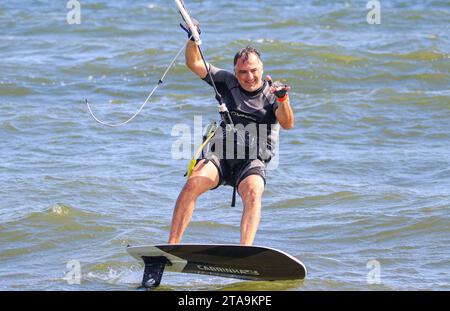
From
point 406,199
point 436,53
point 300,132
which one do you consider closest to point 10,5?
point 436,53

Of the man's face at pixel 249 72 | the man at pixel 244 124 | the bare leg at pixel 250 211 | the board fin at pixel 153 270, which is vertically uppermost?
the man's face at pixel 249 72

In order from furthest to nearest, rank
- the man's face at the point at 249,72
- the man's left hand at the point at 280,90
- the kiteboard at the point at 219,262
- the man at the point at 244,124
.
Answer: the man's face at the point at 249,72
the man at the point at 244,124
the man's left hand at the point at 280,90
the kiteboard at the point at 219,262

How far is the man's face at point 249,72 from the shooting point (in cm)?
897

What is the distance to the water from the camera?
1014 cm

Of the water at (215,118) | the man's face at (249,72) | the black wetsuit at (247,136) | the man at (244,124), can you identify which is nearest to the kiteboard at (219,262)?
the man at (244,124)

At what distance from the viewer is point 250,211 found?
8.66 m

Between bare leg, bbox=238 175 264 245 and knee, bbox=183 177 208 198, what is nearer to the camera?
bare leg, bbox=238 175 264 245

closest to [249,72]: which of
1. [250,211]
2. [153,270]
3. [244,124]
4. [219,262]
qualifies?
[244,124]

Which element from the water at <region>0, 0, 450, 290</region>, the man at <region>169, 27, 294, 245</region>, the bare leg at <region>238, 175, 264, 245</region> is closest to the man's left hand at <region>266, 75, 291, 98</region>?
the man at <region>169, 27, 294, 245</region>

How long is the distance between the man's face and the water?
174 cm

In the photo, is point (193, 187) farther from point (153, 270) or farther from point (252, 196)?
point (153, 270)

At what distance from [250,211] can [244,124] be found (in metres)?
0.87

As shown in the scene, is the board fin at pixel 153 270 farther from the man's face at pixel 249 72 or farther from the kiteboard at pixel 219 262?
the man's face at pixel 249 72

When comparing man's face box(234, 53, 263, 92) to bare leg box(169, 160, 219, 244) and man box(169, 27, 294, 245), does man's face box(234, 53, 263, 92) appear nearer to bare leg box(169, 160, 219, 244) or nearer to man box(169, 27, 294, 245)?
man box(169, 27, 294, 245)
